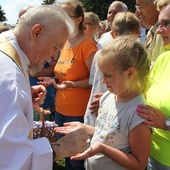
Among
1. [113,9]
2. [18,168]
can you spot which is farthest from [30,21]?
[113,9]

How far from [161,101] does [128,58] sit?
0.38 metres

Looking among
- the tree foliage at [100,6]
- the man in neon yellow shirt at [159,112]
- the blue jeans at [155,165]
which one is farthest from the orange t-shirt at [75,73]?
the tree foliage at [100,6]

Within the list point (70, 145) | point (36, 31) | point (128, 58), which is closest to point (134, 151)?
point (70, 145)

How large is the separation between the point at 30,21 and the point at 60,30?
184 mm

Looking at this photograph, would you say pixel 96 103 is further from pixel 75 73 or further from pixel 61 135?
pixel 61 135

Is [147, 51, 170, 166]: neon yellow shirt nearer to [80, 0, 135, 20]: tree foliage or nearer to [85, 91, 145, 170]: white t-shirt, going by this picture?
[85, 91, 145, 170]: white t-shirt

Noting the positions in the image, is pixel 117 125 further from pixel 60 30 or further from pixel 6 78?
pixel 6 78

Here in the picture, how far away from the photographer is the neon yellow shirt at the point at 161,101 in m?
1.96

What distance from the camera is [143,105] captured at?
72.7 inches

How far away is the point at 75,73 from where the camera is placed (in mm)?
3191

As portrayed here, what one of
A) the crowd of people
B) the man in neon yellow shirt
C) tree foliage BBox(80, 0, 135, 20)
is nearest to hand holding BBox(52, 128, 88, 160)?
the crowd of people

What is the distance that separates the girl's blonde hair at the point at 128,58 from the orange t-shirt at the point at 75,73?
4.06 feet

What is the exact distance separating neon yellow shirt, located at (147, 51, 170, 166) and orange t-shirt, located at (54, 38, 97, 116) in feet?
3.76

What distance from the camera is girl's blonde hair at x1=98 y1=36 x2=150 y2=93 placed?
1850mm
